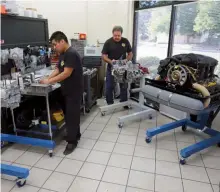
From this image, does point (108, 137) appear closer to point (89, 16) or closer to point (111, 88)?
point (111, 88)

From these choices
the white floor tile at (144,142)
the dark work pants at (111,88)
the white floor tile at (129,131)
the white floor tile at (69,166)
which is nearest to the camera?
the white floor tile at (69,166)

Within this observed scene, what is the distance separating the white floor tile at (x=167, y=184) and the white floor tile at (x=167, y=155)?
328mm

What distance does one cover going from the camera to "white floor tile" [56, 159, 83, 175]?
216 centimetres

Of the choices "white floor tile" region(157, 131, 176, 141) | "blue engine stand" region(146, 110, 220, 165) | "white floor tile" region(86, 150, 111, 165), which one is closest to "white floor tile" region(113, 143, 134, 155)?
"white floor tile" region(86, 150, 111, 165)

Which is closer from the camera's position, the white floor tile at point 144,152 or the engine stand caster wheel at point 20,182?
the engine stand caster wheel at point 20,182

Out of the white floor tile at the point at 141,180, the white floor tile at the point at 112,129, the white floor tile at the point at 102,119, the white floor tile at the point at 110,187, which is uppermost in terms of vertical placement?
the white floor tile at the point at 102,119

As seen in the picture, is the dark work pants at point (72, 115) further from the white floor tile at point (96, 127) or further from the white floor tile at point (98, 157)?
the white floor tile at point (96, 127)

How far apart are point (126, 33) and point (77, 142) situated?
8.40 feet

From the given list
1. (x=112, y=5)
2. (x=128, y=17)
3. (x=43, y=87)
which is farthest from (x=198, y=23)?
(x=43, y=87)

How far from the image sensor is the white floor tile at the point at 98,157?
7.66 ft

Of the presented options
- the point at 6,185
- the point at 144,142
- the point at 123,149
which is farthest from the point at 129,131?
the point at 6,185

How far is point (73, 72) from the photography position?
231 cm

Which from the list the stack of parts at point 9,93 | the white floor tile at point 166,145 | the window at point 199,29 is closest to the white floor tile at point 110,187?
the white floor tile at point 166,145

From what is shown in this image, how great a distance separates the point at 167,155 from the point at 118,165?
A: 2.12 ft
